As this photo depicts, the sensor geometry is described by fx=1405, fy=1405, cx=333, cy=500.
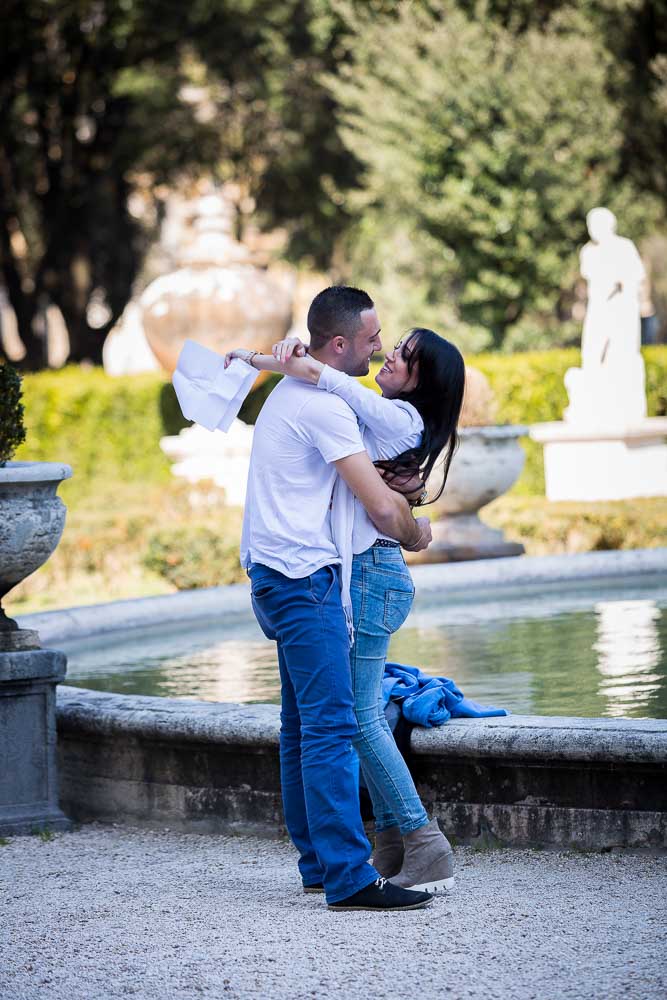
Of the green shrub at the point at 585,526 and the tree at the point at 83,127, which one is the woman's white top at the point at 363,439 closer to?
the green shrub at the point at 585,526

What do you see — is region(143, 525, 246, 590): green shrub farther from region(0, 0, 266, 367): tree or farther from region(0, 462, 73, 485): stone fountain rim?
region(0, 0, 266, 367): tree

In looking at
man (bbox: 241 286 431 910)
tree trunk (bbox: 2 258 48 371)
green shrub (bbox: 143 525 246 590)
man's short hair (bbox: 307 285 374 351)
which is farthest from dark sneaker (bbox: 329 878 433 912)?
tree trunk (bbox: 2 258 48 371)

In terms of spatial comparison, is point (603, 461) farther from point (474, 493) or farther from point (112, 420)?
point (112, 420)

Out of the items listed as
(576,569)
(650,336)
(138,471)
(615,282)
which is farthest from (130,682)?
(650,336)

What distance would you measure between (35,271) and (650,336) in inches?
405

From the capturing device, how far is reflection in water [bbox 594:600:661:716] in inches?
199

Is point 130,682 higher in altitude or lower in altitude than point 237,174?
lower

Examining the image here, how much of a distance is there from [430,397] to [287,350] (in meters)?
0.41

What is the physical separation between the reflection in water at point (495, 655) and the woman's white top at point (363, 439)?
5.12ft

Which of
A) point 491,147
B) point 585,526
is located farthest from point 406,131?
point 585,526

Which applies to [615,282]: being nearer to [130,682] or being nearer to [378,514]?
[130,682]

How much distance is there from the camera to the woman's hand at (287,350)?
3.48 m

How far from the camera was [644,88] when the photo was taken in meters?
23.2

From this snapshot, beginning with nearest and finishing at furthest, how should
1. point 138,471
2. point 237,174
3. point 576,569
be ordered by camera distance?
1. point 576,569
2. point 138,471
3. point 237,174
